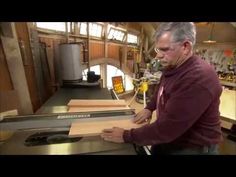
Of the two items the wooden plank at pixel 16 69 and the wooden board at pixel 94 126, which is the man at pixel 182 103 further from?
the wooden plank at pixel 16 69

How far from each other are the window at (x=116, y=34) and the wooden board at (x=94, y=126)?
10.4ft

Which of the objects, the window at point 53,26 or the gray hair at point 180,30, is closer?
the gray hair at point 180,30

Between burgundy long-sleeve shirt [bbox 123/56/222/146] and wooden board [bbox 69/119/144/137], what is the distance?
0.57 feet

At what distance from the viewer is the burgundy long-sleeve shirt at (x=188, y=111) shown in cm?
79

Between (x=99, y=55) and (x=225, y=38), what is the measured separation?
241cm

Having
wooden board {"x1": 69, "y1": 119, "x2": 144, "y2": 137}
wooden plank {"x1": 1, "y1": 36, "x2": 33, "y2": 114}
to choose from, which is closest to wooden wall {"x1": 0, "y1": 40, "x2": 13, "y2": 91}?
wooden plank {"x1": 1, "y1": 36, "x2": 33, "y2": 114}

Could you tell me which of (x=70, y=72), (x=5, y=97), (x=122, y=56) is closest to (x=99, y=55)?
(x=122, y=56)

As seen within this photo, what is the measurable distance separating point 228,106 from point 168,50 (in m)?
1.86

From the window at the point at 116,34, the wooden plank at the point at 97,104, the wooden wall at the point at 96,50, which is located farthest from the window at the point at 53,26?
the wooden plank at the point at 97,104

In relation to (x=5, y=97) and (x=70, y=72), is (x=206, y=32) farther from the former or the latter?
(x=5, y=97)

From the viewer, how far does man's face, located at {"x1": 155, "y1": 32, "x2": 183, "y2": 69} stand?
0.89 meters

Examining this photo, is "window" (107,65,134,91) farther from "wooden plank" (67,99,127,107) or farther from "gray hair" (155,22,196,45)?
"gray hair" (155,22,196,45)

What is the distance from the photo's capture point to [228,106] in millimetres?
2346

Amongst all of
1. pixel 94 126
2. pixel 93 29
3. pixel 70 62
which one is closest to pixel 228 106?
pixel 94 126
